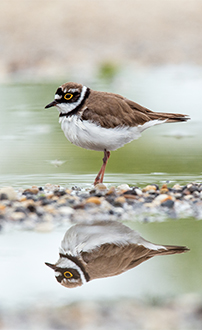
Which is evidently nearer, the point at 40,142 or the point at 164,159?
the point at 164,159

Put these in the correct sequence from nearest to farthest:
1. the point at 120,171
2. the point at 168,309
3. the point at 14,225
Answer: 1. the point at 168,309
2. the point at 14,225
3. the point at 120,171

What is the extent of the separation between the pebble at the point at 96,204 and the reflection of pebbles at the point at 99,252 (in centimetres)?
29

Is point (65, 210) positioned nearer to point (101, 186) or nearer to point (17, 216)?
point (17, 216)

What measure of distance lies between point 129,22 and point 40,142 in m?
9.30

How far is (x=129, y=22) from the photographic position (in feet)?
52.3

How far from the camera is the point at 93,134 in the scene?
529 centimetres

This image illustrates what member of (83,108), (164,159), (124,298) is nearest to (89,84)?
(164,159)

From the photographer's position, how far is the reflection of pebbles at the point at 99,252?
11.2 feet

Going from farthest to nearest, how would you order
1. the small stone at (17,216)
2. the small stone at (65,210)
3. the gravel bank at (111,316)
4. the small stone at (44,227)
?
the small stone at (65,210) → the small stone at (17,216) → the small stone at (44,227) → the gravel bank at (111,316)

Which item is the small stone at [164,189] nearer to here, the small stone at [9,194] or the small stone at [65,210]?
the small stone at [65,210]

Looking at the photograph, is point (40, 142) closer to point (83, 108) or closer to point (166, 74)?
point (83, 108)

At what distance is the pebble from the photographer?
450cm

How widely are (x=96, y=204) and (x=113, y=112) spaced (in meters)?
1.11

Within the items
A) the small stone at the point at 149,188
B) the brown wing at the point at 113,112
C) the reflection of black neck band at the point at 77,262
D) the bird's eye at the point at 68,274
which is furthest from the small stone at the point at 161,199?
the bird's eye at the point at 68,274
